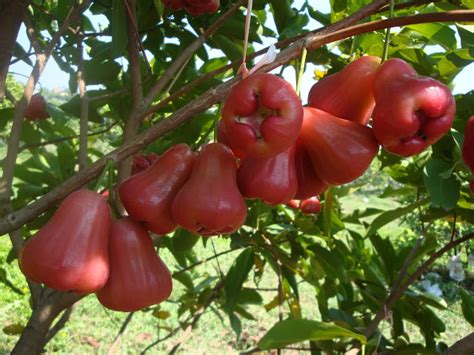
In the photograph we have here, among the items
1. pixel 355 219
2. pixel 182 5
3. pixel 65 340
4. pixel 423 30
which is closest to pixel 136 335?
pixel 65 340

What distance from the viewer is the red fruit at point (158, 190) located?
0.73 metres

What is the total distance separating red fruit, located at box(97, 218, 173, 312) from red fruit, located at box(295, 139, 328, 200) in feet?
0.77

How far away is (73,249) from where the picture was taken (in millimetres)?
677

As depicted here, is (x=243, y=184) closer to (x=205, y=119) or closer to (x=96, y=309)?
(x=205, y=119)

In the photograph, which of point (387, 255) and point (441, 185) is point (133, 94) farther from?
point (387, 255)

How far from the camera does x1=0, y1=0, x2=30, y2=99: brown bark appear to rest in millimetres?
1092

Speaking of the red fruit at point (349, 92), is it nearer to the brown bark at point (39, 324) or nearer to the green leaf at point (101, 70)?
the brown bark at point (39, 324)

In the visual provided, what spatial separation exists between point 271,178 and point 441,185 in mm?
477

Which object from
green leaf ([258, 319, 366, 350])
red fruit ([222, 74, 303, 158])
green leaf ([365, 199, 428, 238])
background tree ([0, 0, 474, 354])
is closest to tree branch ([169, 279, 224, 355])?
background tree ([0, 0, 474, 354])

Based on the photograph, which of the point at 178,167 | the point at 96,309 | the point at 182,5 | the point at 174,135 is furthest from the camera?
the point at 96,309

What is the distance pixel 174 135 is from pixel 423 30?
0.66m

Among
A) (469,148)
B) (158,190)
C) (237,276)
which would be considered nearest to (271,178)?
(158,190)

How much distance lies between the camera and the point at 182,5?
1.30 meters

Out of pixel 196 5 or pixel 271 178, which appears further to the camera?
pixel 196 5
